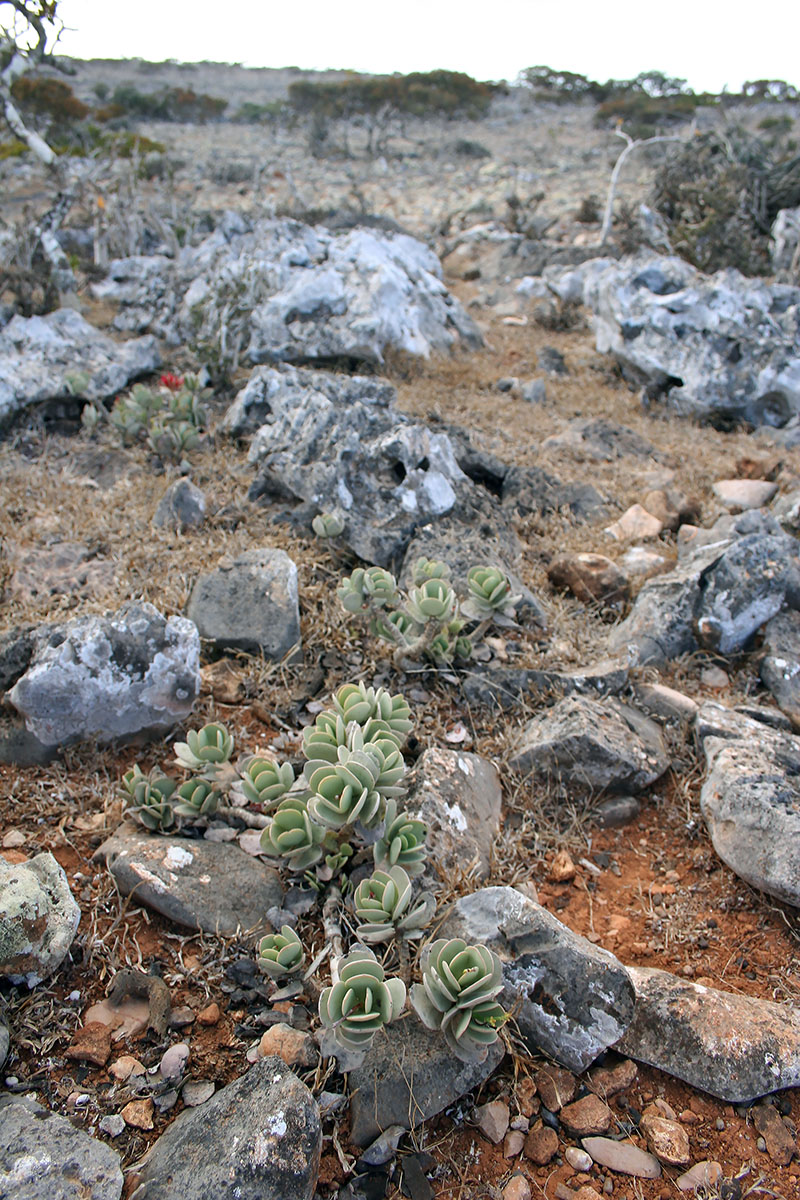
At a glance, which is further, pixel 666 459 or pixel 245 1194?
pixel 666 459

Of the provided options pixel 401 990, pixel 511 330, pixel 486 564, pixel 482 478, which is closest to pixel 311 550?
pixel 486 564

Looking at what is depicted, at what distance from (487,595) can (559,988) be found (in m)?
1.50

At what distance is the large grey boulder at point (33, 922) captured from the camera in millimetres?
1791

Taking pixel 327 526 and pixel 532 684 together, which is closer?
pixel 532 684

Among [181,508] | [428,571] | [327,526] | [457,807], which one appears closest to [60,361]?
[181,508]

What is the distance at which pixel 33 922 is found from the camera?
1826 millimetres

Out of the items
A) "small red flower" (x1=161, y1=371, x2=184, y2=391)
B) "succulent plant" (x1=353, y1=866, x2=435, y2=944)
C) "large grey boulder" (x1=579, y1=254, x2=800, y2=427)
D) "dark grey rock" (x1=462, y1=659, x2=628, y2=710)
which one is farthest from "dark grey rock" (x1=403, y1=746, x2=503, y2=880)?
"large grey boulder" (x1=579, y1=254, x2=800, y2=427)

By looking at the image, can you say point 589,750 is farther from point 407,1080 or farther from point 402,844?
point 407,1080

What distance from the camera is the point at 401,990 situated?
5.30 feet

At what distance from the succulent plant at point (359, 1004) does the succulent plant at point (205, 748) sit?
95 centimetres

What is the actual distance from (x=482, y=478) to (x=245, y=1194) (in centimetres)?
373

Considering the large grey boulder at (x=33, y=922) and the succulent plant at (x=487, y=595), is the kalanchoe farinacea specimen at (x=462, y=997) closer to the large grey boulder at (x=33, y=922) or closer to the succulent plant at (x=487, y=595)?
the large grey boulder at (x=33, y=922)

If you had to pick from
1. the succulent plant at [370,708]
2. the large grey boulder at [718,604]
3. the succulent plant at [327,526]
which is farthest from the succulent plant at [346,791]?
the succulent plant at [327,526]

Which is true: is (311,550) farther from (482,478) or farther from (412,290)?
(412,290)
